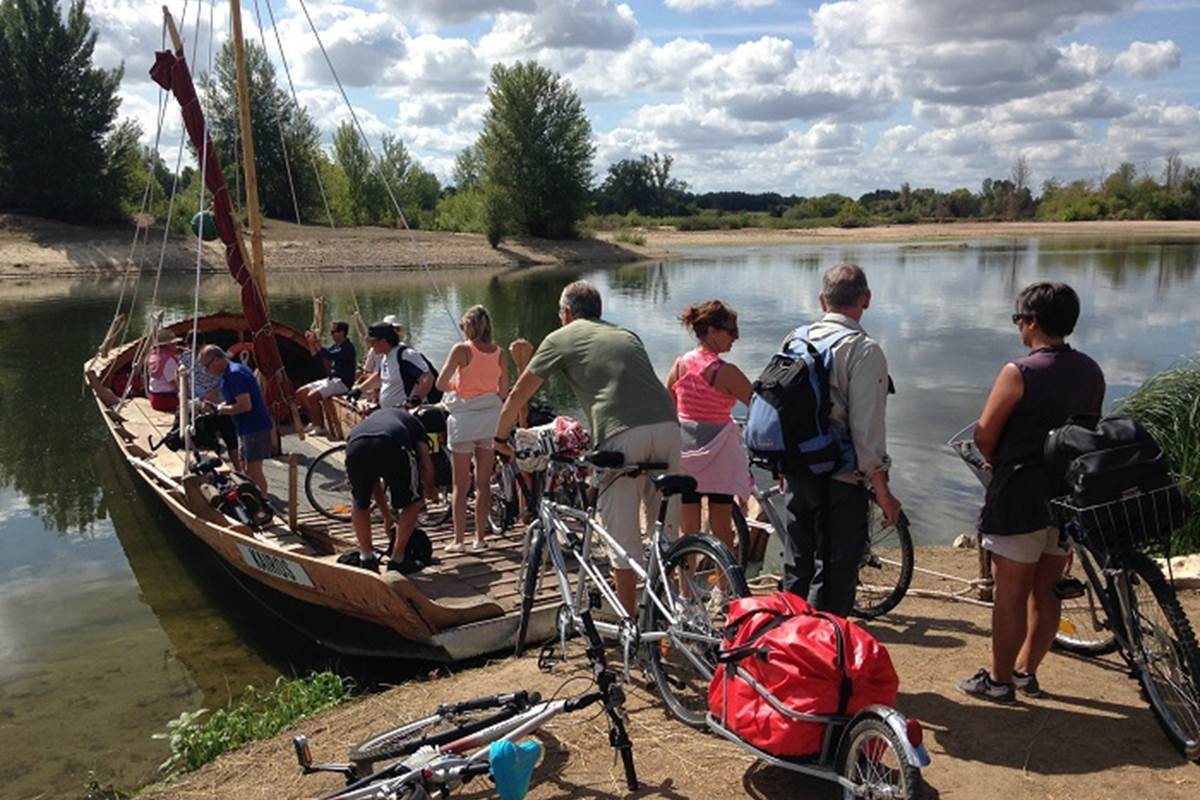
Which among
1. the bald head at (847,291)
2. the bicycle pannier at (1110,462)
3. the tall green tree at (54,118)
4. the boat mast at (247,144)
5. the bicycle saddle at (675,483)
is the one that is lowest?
the bicycle saddle at (675,483)

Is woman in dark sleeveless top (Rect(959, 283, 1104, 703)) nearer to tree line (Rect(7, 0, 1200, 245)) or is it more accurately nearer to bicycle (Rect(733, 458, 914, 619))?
bicycle (Rect(733, 458, 914, 619))

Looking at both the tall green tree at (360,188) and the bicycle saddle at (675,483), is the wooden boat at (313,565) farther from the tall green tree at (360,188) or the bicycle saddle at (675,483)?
the tall green tree at (360,188)

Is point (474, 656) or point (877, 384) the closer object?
point (877, 384)

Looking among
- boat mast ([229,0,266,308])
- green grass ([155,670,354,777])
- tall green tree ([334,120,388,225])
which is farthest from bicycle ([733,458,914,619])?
tall green tree ([334,120,388,225])

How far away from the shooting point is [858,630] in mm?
3506

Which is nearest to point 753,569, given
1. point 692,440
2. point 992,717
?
point 692,440

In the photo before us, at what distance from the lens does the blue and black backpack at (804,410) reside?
4.04 m

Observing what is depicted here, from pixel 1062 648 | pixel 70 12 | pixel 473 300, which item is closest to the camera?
pixel 1062 648

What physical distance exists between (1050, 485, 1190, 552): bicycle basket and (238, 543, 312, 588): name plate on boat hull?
468cm

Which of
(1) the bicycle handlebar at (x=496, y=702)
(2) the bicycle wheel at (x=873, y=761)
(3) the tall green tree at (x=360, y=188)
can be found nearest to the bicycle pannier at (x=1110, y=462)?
(2) the bicycle wheel at (x=873, y=761)

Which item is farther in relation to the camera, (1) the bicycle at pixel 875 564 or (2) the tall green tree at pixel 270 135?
(2) the tall green tree at pixel 270 135

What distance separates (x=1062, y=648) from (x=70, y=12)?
61880 mm

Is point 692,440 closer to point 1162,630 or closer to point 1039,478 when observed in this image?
point 1039,478

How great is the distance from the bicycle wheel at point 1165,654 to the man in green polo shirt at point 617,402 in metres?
2.02
